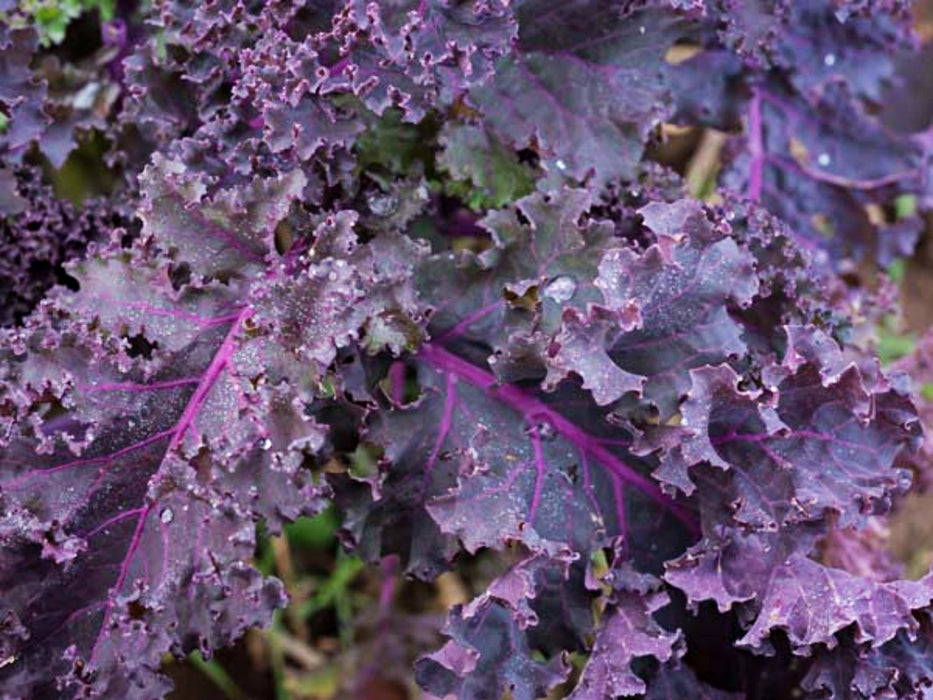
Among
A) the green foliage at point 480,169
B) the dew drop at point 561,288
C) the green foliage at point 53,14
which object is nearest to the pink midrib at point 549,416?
the dew drop at point 561,288

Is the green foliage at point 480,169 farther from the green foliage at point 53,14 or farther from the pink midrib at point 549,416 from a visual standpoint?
the green foliage at point 53,14

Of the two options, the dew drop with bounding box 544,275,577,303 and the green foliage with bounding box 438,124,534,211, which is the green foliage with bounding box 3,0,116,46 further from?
the dew drop with bounding box 544,275,577,303

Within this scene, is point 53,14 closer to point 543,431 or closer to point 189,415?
point 189,415

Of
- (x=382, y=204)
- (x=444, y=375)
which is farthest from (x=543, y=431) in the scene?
(x=382, y=204)

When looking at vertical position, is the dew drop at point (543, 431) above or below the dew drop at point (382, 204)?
below

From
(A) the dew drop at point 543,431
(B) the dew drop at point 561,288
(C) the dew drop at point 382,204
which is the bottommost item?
(A) the dew drop at point 543,431

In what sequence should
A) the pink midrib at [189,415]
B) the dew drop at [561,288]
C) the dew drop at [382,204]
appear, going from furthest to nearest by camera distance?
1. the dew drop at [382,204]
2. the dew drop at [561,288]
3. the pink midrib at [189,415]

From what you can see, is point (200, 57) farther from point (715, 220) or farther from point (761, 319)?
point (761, 319)
